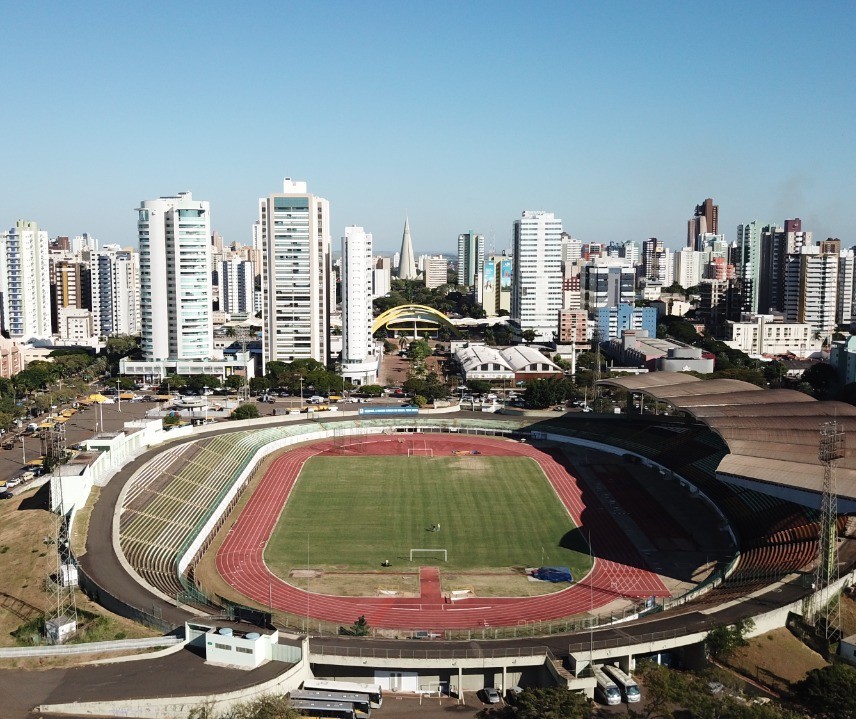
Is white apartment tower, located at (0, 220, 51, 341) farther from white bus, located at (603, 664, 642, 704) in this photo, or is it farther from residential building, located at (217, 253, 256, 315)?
white bus, located at (603, 664, 642, 704)

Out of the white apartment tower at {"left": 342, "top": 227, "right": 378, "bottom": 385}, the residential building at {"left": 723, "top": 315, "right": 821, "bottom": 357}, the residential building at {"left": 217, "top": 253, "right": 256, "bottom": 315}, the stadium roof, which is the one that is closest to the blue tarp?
the stadium roof

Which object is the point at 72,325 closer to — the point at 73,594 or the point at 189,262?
the point at 189,262

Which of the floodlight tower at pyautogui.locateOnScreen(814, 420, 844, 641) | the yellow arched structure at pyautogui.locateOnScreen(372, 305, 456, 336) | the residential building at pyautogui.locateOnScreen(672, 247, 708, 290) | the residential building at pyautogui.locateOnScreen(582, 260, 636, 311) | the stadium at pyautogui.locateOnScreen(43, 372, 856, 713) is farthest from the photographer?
the residential building at pyautogui.locateOnScreen(672, 247, 708, 290)

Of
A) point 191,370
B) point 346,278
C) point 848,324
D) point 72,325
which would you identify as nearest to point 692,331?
point 848,324

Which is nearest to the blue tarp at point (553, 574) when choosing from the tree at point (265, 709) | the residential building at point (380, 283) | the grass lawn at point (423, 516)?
the grass lawn at point (423, 516)

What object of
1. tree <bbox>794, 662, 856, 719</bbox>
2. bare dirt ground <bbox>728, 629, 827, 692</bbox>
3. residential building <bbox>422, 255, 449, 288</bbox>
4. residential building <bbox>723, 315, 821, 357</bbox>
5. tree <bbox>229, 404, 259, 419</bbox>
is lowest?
bare dirt ground <bbox>728, 629, 827, 692</bbox>

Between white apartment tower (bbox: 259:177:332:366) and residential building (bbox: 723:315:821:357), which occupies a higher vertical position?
white apartment tower (bbox: 259:177:332:366)

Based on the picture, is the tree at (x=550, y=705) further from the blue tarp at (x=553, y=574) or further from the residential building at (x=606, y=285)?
the residential building at (x=606, y=285)

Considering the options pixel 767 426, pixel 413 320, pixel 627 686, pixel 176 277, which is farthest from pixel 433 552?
pixel 413 320
